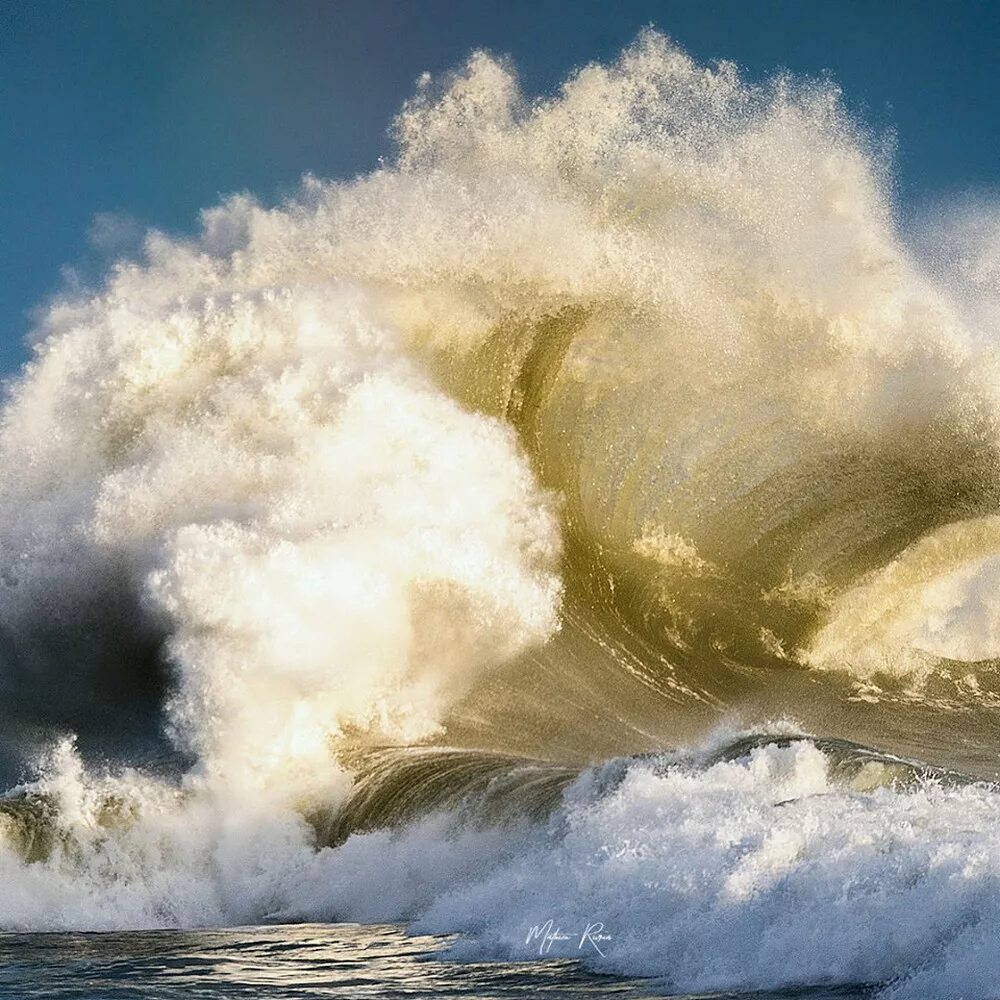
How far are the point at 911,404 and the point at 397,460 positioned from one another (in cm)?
666

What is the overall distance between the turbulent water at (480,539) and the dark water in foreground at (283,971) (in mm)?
768

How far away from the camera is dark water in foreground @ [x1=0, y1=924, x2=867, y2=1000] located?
5348 mm

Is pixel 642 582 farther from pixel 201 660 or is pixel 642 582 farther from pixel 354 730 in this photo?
pixel 201 660

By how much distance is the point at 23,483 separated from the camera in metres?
14.7

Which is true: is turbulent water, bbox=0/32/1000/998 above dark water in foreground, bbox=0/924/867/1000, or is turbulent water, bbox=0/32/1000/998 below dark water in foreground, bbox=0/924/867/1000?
above

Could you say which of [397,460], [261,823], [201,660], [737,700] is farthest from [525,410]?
[261,823]
